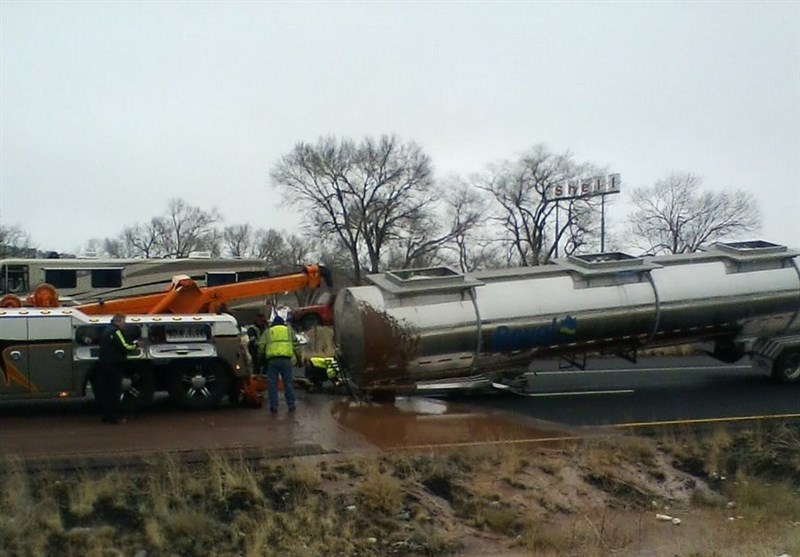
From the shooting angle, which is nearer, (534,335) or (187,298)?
(534,335)

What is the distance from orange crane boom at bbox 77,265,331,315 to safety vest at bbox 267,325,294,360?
3.06 meters

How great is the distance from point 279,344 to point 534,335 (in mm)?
4713

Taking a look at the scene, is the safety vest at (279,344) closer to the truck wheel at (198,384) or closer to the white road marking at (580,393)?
the truck wheel at (198,384)

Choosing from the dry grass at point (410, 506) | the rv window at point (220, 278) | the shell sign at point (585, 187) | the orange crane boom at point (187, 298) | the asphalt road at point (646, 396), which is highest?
the shell sign at point (585, 187)

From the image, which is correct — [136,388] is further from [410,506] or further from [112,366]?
[410,506]

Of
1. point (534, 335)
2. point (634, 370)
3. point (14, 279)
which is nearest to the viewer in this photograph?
point (534, 335)

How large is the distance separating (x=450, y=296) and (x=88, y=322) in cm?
601

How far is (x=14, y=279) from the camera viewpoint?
27.1m

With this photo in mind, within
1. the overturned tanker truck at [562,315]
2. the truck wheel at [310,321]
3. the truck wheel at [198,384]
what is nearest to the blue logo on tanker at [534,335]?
the overturned tanker truck at [562,315]

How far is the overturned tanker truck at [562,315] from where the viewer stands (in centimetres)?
1580

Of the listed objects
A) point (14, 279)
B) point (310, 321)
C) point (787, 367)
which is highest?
point (14, 279)

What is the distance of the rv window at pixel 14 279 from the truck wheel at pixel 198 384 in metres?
14.1

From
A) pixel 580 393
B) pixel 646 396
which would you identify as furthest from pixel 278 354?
pixel 646 396

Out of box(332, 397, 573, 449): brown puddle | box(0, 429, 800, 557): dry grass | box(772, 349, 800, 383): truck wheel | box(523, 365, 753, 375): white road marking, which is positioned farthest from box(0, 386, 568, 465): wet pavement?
box(772, 349, 800, 383): truck wheel
